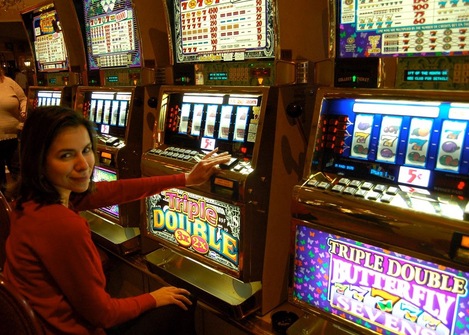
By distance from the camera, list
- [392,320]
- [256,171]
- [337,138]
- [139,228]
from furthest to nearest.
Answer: [139,228] < [256,171] < [337,138] < [392,320]

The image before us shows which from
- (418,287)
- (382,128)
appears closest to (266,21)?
(382,128)

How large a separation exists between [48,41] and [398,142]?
4.47m

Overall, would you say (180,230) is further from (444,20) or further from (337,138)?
(444,20)

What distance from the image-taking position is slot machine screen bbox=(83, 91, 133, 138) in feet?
11.9

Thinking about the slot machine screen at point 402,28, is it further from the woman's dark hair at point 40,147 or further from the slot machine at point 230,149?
the woman's dark hair at point 40,147

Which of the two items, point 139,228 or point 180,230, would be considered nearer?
point 180,230

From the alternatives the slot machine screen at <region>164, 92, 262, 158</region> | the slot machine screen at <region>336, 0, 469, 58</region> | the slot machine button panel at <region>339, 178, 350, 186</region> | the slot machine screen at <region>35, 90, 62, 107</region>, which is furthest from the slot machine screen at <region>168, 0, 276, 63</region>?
the slot machine screen at <region>35, 90, 62, 107</region>

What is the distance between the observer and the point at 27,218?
1647mm

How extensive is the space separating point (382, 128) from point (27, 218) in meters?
1.50

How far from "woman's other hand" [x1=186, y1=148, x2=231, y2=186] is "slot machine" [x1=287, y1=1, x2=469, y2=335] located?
574 mm

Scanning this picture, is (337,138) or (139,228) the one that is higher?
(337,138)

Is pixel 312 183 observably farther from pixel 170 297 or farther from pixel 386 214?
pixel 170 297

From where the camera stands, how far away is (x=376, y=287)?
1841mm

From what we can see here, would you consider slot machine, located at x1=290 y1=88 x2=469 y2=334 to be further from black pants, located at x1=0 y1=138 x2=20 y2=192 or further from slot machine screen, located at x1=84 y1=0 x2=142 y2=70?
black pants, located at x1=0 y1=138 x2=20 y2=192
